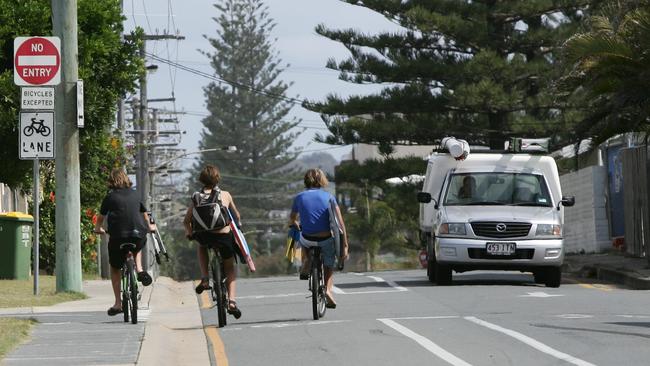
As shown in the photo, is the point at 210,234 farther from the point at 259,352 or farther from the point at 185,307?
the point at 185,307

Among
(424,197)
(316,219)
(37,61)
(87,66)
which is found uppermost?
(87,66)

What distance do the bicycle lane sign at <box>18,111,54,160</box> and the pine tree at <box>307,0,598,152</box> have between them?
2788 centimetres

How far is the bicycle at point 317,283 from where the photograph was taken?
52.0 ft

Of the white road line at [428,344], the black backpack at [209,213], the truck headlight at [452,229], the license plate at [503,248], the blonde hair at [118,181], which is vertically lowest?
the white road line at [428,344]

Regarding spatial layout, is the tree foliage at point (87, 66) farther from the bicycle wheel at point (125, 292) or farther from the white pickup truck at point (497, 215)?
the bicycle wheel at point (125, 292)

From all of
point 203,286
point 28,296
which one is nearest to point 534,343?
point 203,286

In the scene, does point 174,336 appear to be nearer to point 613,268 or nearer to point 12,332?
point 12,332

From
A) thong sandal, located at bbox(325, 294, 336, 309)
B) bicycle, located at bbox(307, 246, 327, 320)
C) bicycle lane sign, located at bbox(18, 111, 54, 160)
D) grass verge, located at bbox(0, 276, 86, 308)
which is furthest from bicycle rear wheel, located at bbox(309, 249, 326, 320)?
bicycle lane sign, located at bbox(18, 111, 54, 160)

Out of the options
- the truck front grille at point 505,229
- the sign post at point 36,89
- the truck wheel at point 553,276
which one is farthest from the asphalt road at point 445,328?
the sign post at point 36,89

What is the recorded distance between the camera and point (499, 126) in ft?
160

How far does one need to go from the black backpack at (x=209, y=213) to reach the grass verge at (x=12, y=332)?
2029mm

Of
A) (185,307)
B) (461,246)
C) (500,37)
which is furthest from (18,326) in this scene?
(500,37)

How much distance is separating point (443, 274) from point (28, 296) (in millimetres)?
6263

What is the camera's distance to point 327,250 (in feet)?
53.1
